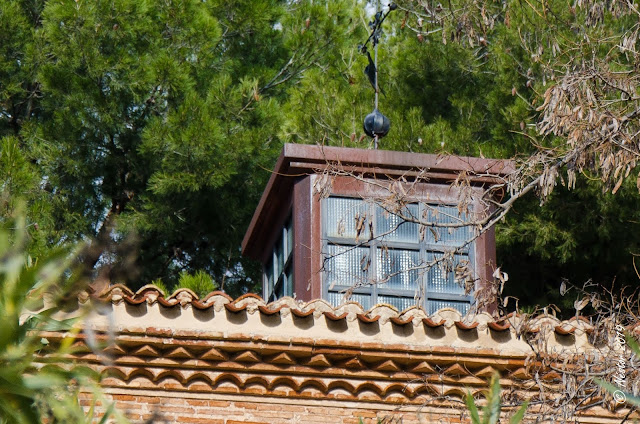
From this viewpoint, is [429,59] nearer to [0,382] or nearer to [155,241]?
[155,241]

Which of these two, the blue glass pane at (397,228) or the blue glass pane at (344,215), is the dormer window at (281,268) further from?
the blue glass pane at (397,228)

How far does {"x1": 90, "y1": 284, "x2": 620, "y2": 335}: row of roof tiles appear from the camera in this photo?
26.9 ft

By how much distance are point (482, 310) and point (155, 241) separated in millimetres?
8305

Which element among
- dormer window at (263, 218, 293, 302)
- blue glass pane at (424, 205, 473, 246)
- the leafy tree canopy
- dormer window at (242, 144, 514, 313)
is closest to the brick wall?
dormer window at (242, 144, 514, 313)

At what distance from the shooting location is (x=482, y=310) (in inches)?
359

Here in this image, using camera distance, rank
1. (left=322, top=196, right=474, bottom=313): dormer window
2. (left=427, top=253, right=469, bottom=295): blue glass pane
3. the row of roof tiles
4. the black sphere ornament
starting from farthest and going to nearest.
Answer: the black sphere ornament → (left=427, top=253, right=469, bottom=295): blue glass pane → (left=322, top=196, right=474, bottom=313): dormer window → the row of roof tiles

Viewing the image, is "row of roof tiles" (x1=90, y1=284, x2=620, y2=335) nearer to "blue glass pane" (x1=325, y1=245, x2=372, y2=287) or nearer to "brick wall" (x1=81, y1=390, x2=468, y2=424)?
"brick wall" (x1=81, y1=390, x2=468, y2=424)

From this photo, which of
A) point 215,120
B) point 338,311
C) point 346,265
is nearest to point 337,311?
point 338,311

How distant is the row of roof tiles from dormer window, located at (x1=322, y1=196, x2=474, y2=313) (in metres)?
1.35

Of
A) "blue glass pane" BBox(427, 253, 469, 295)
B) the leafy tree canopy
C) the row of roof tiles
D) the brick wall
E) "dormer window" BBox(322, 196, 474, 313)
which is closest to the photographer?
the brick wall

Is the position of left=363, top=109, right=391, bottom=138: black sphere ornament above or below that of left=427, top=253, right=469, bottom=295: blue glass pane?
above

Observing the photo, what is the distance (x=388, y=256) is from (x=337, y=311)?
151cm

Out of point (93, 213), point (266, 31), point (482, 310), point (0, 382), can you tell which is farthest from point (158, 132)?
point (0, 382)

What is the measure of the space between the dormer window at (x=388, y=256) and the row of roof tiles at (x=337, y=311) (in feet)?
4.44
